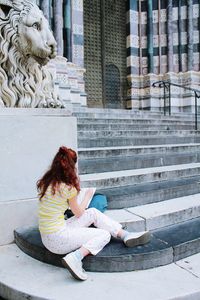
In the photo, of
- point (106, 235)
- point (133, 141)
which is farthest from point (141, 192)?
point (133, 141)

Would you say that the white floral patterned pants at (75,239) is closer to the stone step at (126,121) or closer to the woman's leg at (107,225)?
the woman's leg at (107,225)

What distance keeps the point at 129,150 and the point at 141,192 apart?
58.4 inches

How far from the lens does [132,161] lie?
4457mm

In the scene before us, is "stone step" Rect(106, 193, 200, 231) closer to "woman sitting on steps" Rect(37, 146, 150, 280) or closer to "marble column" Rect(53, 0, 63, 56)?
"woman sitting on steps" Rect(37, 146, 150, 280)

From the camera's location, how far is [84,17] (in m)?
11.5

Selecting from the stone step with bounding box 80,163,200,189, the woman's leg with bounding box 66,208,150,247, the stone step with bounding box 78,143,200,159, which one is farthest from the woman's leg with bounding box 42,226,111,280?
the stone step with bounding box 78,143,200,159

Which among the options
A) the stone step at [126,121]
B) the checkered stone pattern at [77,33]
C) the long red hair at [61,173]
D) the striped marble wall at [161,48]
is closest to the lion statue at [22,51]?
the long red hair at [61,173]

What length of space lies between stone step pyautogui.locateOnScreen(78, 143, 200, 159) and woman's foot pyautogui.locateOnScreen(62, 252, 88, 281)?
215 centimetres

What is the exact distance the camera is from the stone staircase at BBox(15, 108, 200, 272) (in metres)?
2.56

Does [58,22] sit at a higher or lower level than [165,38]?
lower

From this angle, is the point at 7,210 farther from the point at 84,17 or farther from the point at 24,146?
the point at 84,17

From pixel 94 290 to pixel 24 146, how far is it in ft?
4.82

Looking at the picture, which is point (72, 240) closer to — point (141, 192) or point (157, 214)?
point (157, 214)

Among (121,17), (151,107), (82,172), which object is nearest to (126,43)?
(121,17)
